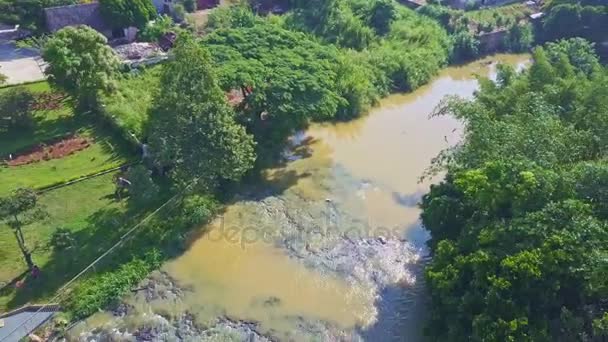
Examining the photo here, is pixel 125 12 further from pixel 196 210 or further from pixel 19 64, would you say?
pixel 196 210

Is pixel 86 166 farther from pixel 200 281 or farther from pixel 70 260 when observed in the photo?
pixel 200 281

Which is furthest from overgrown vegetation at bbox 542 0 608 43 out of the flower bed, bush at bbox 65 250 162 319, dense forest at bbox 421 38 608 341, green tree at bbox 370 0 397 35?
bush at bbox 65 250 162 319

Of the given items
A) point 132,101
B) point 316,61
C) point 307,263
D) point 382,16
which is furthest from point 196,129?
point 382,16

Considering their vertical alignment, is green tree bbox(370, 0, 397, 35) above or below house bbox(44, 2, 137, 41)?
above

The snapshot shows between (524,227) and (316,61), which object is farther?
(316,61)

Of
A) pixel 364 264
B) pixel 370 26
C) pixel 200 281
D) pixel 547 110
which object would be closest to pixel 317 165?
pixel 364 264

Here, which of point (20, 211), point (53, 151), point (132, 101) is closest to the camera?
point (20, 211)

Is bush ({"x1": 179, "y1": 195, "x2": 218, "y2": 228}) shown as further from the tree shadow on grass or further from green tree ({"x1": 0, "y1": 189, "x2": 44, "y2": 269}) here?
green tree ({"x1": 0, "y1": 189, "x2": 44, "y2": 269})

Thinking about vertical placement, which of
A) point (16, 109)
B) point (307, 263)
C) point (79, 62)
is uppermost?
point (79, 62)
